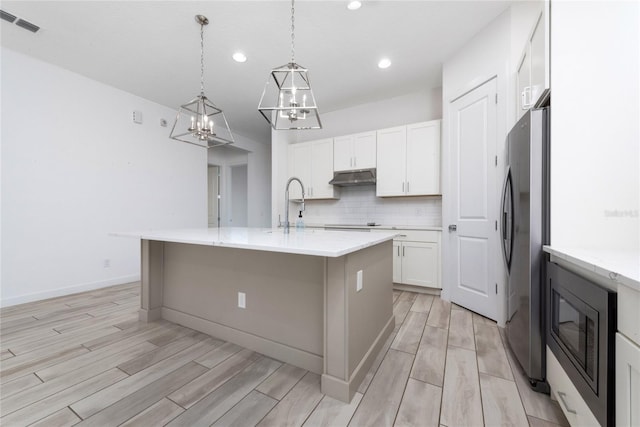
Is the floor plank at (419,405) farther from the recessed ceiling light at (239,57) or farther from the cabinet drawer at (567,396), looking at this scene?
the recessed ceiling light at (239,57)

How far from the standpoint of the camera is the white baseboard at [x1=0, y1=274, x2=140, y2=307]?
2934 mm

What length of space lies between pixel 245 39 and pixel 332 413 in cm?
334

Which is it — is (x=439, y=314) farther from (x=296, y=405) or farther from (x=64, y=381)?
(x=64, y=381)

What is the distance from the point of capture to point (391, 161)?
3.87 meters

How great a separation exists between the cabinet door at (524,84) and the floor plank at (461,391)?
6.20 feet

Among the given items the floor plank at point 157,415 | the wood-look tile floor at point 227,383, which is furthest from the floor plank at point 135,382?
the floor plank at point 157,415

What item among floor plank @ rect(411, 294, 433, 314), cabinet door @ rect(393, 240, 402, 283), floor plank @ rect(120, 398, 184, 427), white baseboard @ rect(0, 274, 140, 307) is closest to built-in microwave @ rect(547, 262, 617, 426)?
floor plank @ rect(411, 294, 433, 314)

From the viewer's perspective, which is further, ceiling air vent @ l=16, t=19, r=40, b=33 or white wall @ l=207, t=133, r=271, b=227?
white wall @ l=207, t=133, r=271, b=227

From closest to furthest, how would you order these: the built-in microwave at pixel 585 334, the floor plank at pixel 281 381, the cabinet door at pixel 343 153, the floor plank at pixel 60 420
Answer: the built-in microwave at pixel 585 334 → the floor plank at pixel 60 420 → the floor plank at pixel 281 381 → the cabinet door at pixel 343 153

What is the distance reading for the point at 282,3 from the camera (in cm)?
229

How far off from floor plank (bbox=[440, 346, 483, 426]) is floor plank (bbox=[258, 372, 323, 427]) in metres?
0.67

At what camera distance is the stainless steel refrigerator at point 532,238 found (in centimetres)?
151

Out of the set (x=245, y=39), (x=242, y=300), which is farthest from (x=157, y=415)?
(x=245, y=39)

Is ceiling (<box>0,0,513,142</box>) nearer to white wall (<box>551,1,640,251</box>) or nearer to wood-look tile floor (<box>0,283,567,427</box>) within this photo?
white wall (<box>551,1,640,251</box>)
